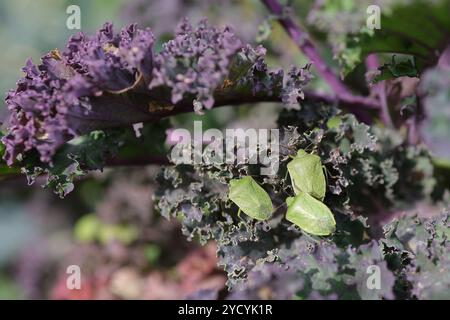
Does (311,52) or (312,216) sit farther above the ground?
(311,52)

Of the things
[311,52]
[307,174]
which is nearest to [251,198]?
[307,174]

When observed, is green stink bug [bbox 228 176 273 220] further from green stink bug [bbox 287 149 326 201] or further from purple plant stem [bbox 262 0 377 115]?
purple plant stem [bbox 262 0 377 115]

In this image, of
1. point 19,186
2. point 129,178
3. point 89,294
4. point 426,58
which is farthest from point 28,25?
point 426,58

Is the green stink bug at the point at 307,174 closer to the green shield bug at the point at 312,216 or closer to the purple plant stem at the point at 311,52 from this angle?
the green shield bug at the point at 312,216

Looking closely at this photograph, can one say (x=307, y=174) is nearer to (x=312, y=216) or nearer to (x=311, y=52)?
(x=312, y=216)

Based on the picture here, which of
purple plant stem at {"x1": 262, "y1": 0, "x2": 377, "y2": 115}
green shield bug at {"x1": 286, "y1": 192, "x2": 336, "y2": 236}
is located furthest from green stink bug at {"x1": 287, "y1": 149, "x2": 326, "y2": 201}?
purple plant stem at {"x1": 262, "y1": 0, "x2": 377, "y2": 115}

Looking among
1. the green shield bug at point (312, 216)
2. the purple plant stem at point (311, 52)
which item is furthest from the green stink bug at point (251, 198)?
the purple plant stem at point (311, 52)
